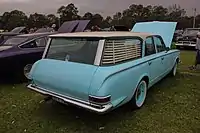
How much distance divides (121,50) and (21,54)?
11.0ft

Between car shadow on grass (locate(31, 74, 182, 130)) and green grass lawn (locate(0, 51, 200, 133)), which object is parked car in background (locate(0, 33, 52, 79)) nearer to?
green grass lawn (locate(0, 51, 200, 133))

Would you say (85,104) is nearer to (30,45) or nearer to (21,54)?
(21,54)

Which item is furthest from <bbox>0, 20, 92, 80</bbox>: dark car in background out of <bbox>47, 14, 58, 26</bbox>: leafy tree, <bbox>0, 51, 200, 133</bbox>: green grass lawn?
<bbox>47, 14, 58, 26</bbox>: leafy tree

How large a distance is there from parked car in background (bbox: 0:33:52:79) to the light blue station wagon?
206cm

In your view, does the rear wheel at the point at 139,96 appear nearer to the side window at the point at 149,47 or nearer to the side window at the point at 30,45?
the side window at the point at 149,47

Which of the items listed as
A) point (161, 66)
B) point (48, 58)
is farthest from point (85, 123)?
point (161, 66)

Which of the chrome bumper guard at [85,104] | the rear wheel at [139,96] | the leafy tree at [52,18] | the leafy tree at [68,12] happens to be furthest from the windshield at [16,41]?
the leafy tree at [68,12]

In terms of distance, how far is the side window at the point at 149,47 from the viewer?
516cm

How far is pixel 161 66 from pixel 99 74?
8.72 ft

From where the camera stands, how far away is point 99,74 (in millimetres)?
3537

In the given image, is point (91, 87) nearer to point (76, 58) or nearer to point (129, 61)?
point (76, 58)

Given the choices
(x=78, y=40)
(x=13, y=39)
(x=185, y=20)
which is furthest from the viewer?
(x=185, y=20)

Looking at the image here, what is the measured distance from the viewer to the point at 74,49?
4.20m

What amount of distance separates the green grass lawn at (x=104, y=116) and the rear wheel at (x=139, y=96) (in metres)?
0.12
